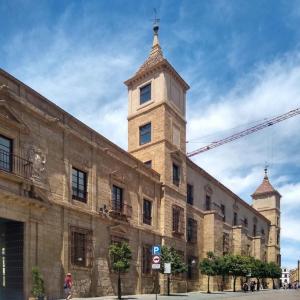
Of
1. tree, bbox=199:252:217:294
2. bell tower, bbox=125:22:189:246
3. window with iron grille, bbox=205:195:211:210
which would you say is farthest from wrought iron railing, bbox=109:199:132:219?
window with iron grille, bbox=205:195:211:210

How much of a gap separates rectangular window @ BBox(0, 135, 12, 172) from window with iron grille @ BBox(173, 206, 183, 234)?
18044 mm

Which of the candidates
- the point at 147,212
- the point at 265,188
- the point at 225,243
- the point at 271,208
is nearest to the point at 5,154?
the point at 147,212

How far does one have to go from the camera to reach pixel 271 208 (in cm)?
7444

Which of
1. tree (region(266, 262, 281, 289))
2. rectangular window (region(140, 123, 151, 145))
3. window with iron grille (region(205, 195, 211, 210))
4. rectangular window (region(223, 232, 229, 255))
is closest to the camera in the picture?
rectangular window (region(140, 123, 151, 145))

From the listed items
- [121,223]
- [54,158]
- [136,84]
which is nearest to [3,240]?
[54,158]

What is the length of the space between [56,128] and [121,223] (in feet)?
26.5

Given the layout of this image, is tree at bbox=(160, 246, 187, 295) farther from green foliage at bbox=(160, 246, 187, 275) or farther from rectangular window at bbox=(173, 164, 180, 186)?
rectangular window at bbox=(173, 164, 180, 186)

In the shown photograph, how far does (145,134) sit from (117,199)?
351 inches

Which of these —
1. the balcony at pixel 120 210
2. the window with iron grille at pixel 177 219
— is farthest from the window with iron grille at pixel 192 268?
the balcony at pixel 120 210

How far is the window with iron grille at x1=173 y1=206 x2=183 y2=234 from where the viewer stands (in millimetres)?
36428

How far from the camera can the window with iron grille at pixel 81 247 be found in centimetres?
2442

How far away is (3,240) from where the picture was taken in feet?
71.1

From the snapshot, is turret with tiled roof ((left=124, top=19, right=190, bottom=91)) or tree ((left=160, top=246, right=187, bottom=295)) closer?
tree ((left=160, top=246, right=187, bottom=295))

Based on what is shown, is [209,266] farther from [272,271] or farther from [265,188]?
[265,188]
